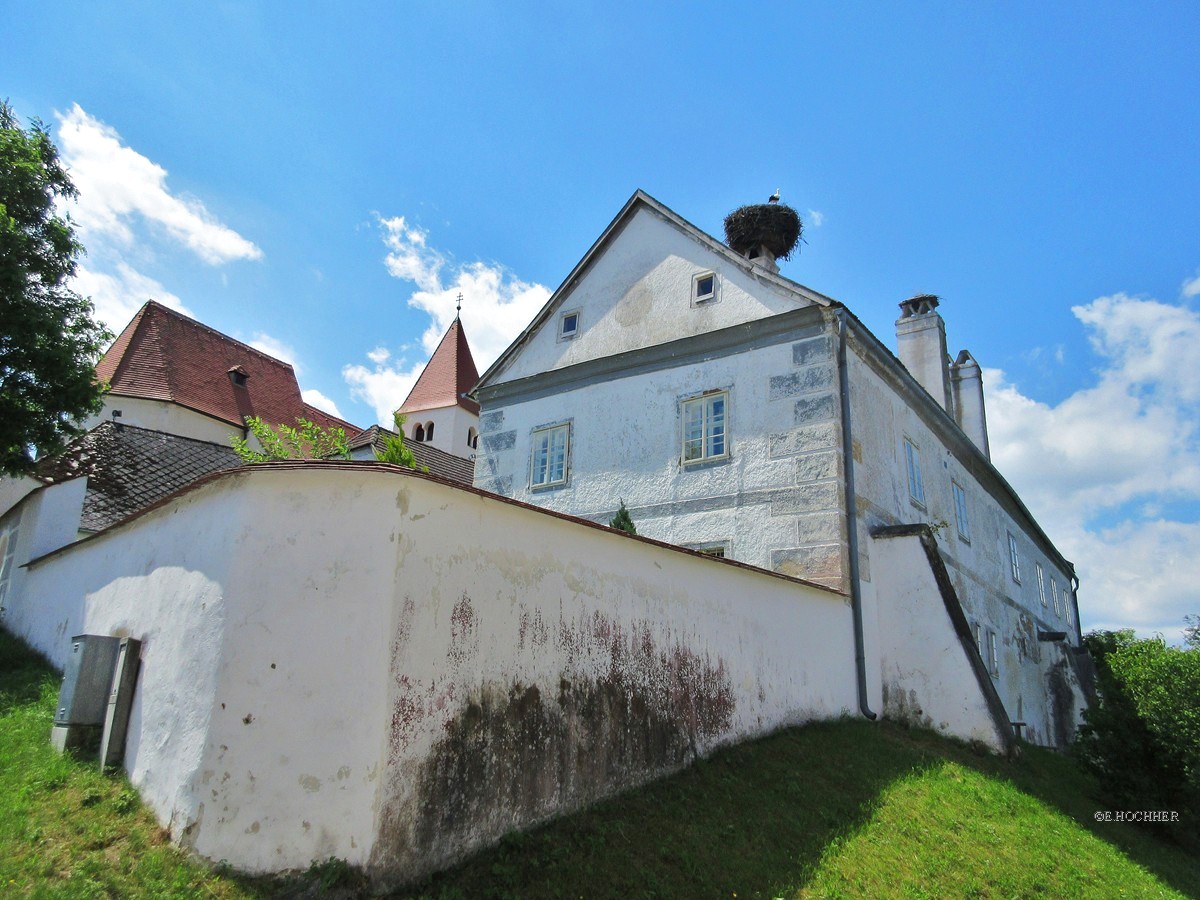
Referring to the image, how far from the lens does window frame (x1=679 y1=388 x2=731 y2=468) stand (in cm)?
1502

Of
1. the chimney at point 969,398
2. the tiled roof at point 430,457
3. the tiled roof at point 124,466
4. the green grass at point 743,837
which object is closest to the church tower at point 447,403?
the tiled roof at point 430,457

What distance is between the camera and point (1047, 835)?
9.76 meters

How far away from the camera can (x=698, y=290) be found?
16.3 meters

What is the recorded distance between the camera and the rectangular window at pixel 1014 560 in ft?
77.1

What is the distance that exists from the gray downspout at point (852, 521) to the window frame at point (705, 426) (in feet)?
6.90

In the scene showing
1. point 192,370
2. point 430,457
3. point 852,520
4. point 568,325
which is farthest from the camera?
point 192,370

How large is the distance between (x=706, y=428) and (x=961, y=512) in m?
8.23

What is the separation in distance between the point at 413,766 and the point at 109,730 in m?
2.74

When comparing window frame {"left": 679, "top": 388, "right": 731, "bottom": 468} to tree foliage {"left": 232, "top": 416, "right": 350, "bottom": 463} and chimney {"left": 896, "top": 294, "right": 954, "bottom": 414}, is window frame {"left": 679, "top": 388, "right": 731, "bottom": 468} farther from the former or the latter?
chimney {"left": 896, "top": 294, "right": 954, "bottom": 414}

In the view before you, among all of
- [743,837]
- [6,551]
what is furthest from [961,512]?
[6,551]

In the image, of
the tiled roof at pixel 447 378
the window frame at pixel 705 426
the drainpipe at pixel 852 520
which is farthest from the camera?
the tiled roof at pixel 447 378

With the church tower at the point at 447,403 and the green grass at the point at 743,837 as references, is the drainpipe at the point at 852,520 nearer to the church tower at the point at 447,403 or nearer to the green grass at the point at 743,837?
the green grass at the point at 743,837

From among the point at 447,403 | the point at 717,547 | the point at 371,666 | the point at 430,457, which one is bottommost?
the point at 371,666

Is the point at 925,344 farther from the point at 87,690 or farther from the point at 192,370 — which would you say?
the point at 192,370
